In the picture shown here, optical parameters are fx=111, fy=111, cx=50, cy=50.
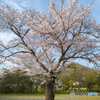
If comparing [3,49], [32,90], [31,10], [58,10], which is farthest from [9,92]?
[58,10]

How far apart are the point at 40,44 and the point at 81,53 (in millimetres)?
1886

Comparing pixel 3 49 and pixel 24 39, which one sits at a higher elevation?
pixel 24 39

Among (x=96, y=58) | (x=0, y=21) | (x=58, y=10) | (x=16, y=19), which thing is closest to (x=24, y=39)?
(x=16, y=19)

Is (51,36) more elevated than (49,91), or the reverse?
(51,36)

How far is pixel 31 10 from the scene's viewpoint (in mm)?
5750

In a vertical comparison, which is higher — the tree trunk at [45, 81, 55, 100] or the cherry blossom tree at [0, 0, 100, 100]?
the cherry blossom tree at [0, 0, 100, 100]

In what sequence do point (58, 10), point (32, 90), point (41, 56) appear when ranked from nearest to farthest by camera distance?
point (58, 10)
point (41, 56)
point (32, 90)

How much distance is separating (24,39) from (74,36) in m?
2.55

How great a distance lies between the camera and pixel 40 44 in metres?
5.05

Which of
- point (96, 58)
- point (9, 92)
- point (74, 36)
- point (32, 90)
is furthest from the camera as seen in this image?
point (32, 90)

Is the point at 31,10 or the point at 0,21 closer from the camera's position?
the point at 0,21

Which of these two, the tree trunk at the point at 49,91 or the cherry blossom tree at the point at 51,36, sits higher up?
the cherry blossom tree at the point at 51,36

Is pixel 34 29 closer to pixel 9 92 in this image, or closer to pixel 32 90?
pixel 9 92

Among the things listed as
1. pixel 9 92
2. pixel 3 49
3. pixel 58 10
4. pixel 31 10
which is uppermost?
pixel 31 10
